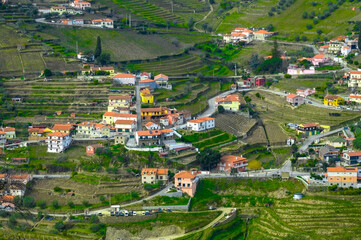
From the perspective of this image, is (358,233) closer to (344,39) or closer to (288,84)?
(288,84)

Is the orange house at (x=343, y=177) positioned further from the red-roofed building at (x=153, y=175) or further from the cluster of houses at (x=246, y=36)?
the cluster of houses at (x=246, y=36)

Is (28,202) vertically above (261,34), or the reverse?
(261,34)

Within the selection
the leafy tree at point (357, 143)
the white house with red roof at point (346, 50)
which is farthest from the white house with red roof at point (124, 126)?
the white house with red roof at point (346, 50)

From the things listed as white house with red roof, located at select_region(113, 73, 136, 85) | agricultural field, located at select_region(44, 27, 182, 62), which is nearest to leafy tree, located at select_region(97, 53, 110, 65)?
agricultural field, located at select_region(44, 27, 182, 62)

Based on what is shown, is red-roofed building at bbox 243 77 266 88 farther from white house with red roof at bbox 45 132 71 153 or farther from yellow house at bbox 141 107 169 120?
white house with red roof at bbox 45 132 71 153

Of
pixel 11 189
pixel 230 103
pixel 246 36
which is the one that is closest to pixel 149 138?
pixel 11 189

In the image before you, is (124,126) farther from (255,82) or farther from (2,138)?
(255,82)

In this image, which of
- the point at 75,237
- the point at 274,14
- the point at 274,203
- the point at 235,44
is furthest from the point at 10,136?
the point at 274,14
